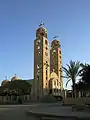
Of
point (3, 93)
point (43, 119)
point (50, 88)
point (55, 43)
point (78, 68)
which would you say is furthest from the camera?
point (55, 43)

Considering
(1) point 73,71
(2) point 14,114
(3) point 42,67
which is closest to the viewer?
(2) point 14,114

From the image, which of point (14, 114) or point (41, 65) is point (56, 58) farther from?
point (14, 114)

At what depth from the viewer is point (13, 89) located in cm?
7994

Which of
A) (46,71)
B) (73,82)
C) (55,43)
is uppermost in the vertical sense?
(55,43)

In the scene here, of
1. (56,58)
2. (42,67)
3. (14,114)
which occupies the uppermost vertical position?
(56,58)

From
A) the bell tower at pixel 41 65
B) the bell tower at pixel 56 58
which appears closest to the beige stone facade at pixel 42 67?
the bell tower at pixel 41 65

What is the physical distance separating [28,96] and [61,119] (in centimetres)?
6384

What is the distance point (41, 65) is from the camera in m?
78.2

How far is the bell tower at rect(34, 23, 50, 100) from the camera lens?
78438 millimetres

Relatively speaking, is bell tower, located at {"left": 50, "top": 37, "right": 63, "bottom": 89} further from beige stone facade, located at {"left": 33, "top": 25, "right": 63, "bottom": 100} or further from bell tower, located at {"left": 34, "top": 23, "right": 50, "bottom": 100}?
bell tower, located at {"left": 34, "top": 23, "right": 50, "bottom": 100}

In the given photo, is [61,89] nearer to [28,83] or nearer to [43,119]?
[28,83]

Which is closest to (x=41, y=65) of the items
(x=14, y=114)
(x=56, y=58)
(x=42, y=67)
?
(x=42, y=67)

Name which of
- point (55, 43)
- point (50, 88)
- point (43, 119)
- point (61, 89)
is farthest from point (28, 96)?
point (43, 119)

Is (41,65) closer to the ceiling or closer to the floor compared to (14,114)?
closer to the ceiling
